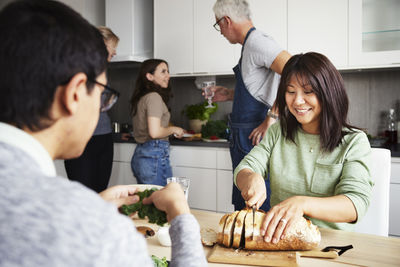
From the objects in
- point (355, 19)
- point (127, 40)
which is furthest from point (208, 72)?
point (355, 19)

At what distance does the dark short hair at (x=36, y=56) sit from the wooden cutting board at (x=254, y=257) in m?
0.56

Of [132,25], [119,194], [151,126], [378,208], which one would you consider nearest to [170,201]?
[119,194]

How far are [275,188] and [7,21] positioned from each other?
114 cm

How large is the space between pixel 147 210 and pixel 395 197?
1999 mm

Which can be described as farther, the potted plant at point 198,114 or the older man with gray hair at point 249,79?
the potted plant at point 198,114

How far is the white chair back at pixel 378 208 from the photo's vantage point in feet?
4.11

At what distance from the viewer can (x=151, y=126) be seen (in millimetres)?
2412

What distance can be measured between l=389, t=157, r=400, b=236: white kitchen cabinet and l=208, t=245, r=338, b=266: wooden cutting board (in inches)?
62.4

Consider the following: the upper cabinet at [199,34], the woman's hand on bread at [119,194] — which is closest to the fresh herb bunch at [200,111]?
the upper cabinet at [199,34]

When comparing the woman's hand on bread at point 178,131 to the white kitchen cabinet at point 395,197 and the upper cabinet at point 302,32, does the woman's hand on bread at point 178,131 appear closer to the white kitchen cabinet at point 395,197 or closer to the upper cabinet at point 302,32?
the upper cabinet at point 302,32

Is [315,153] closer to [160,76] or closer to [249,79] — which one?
[249,79]

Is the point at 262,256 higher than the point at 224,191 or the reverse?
higher

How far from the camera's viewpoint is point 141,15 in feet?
Answer: 10.6

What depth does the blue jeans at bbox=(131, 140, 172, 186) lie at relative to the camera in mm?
2443
